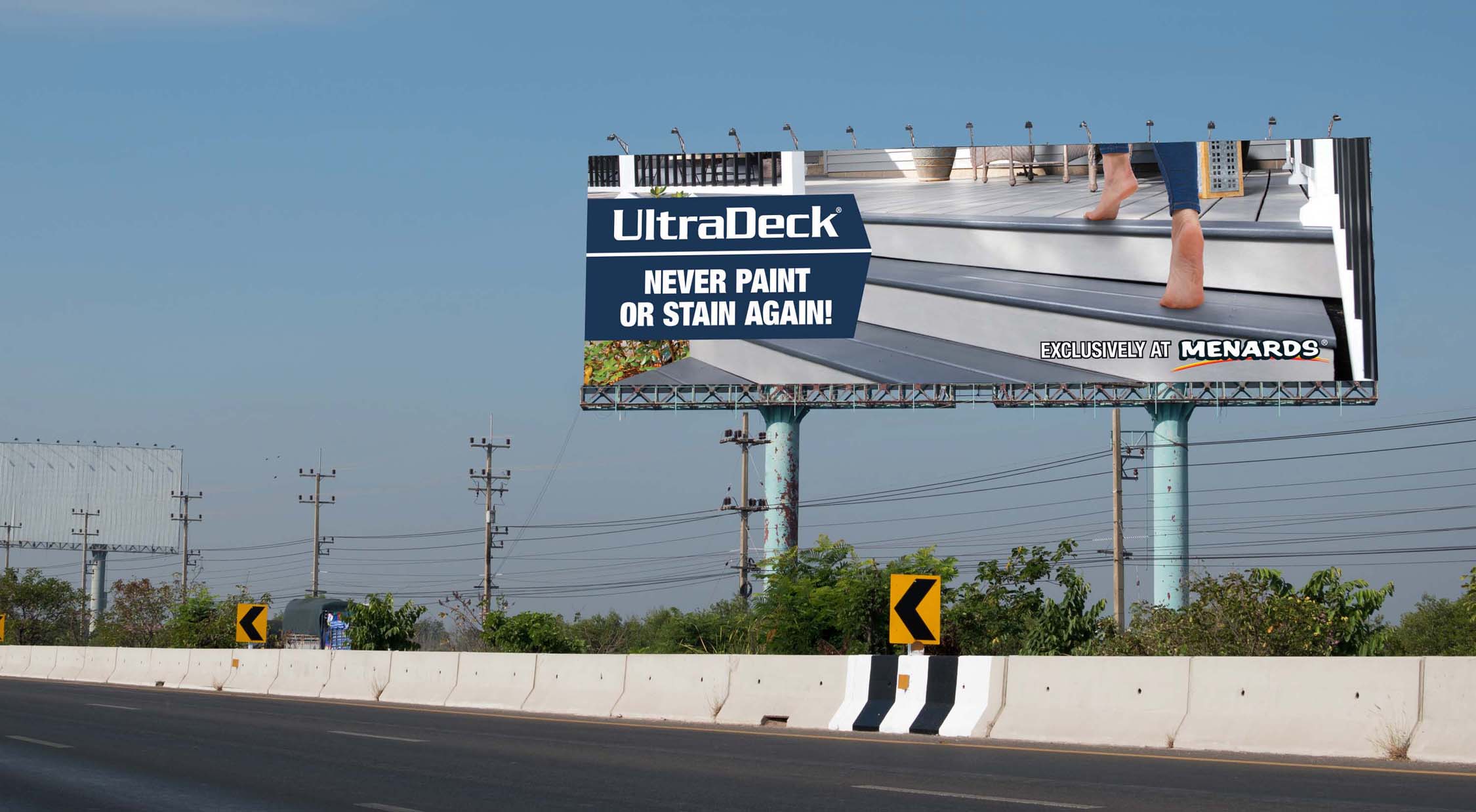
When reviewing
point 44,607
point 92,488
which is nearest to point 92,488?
point 92,488

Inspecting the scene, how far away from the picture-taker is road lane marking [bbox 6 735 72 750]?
54.3ft

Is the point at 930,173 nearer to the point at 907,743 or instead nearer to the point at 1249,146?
the point at 1249,146

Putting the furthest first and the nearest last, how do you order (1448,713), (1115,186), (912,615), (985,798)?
(1115,186)
(912,615)
(1448,713)
(985,798)

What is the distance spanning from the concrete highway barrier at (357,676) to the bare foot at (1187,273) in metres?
20.9

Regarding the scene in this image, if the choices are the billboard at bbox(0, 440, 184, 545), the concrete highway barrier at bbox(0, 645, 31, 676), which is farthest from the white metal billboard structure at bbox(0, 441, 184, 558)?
the concrete highway barrier at bbox(0, 645, 31, 676)

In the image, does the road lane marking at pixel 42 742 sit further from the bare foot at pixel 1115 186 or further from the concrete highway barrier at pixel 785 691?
the bare foot at pixel 1115 186

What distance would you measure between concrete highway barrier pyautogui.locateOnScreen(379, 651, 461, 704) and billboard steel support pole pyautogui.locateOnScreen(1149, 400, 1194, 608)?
767 inches

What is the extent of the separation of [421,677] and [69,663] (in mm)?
21292

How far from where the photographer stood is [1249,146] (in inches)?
1594

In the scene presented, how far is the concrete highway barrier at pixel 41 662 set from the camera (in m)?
46.0

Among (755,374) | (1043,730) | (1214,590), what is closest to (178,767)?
(1043,730)

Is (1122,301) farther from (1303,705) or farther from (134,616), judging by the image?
(134,616)

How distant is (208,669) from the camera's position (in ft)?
119

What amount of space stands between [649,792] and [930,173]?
3188cm
